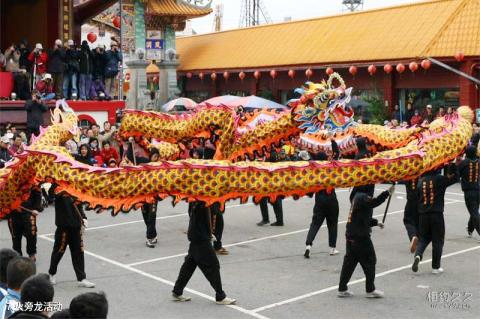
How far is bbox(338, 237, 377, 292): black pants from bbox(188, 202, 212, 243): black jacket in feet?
5.24

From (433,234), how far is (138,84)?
25588 millimetres

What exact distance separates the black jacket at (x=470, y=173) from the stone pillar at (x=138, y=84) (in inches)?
913

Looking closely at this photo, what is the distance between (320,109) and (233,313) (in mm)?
3158

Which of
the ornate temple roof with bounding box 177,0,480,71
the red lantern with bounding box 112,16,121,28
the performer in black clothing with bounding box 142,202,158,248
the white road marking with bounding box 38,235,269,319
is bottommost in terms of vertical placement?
the white road marking with bounding box 38,235,269,319

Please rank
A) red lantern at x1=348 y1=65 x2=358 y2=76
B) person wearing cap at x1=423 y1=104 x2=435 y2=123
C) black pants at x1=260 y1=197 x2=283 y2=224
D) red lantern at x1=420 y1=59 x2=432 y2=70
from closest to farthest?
black pants at x1=260 y1=197 x2=283 y2=224 < person wearing cap at x1=423 y1=104 x2=435 y2=123 < red lantern at x1=420 y1=59 x2=432 y2=70 < red lantern at x1=348 y1=65 x2=358 y2=76

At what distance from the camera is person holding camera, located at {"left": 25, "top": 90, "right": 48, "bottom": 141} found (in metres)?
18.0

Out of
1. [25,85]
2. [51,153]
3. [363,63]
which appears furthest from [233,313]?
[363,63]

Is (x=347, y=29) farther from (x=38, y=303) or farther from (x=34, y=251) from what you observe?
(x=38, y=303)

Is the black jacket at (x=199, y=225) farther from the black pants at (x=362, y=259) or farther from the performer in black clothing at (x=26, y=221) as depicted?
the performer in black clothing at (x=26, y=221)

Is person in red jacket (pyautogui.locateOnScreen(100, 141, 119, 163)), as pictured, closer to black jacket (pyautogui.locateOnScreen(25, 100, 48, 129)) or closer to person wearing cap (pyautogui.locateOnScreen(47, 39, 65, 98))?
black jacket (pyautogui.locateOnScreen(25, 100, 48, 129))

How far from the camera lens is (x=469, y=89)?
22.8 metres

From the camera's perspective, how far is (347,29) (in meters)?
27.5

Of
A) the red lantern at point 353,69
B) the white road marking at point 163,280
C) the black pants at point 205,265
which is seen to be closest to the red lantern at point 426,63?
the red lantern at point 353,69

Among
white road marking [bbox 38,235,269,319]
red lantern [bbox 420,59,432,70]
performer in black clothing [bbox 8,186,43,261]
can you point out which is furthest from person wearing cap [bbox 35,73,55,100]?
red lantern [bbox 420,59,432,70]
